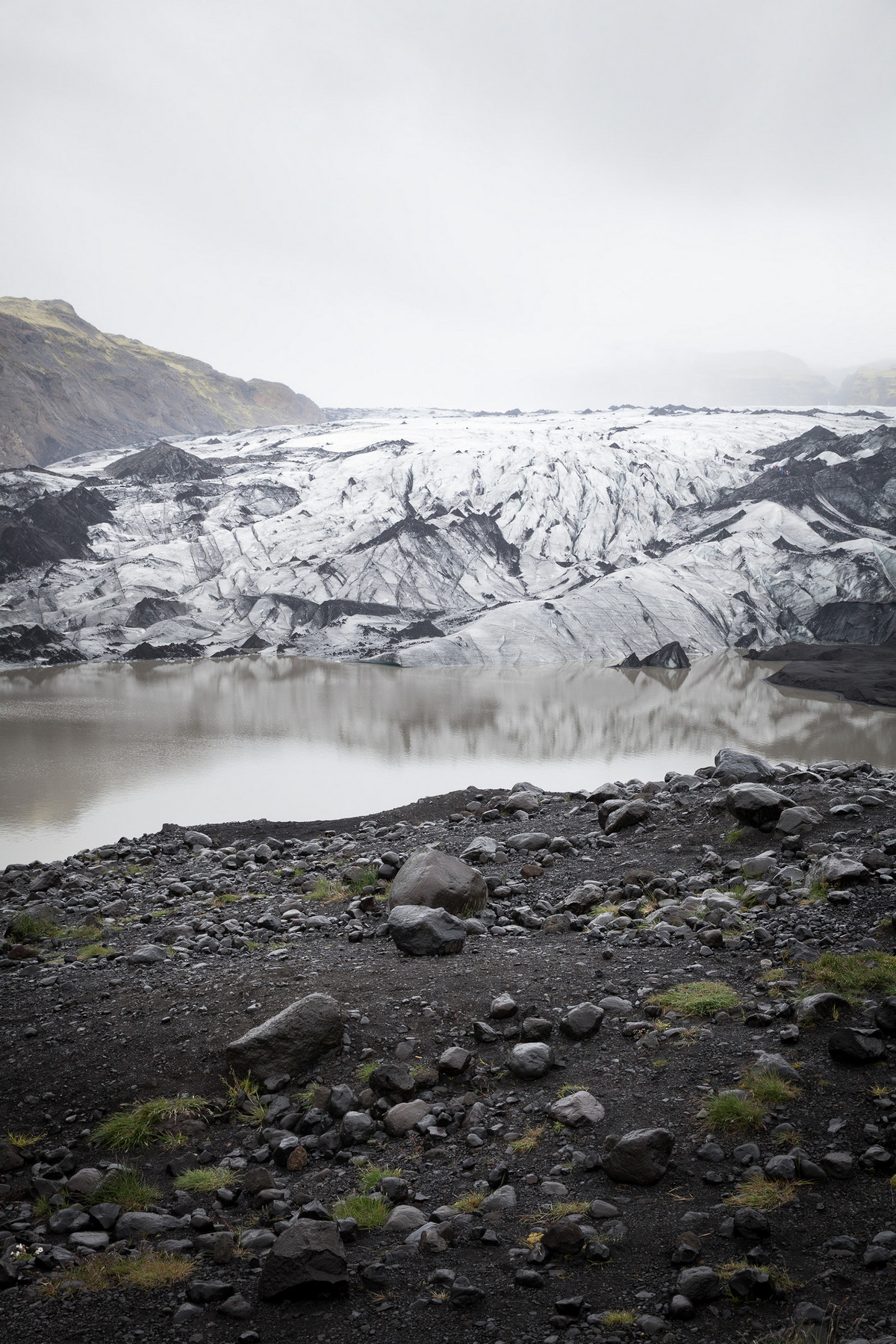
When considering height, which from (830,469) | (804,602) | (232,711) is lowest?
(232,711)

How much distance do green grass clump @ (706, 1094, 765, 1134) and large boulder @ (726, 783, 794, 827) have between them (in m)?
3.42

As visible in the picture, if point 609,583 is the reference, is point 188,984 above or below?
below

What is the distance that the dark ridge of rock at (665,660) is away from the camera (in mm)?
25781

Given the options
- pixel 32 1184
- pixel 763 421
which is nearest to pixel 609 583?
pixel 763 421

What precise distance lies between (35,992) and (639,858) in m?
4.11

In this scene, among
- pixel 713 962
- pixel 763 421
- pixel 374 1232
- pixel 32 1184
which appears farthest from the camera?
pixel 763 421

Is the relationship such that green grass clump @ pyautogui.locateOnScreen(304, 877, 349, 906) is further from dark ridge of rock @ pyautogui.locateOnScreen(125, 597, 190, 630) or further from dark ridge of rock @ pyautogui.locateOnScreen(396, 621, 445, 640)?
dark ridge of rock @ pyautogui.locateOnScreen(125, 597, 190, 630)

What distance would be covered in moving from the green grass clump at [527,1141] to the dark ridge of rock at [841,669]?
1856cm

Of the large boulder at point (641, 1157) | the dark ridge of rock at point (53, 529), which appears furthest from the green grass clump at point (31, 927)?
the dark ridge of rock at point (53, 529)

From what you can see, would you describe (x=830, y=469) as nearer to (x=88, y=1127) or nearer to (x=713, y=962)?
(x=713, y=962)

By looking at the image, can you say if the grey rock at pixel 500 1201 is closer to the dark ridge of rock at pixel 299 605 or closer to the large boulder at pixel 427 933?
the large boulder at pixel 427 933

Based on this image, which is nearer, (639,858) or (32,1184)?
(32,1184)

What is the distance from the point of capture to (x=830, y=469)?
3462 centimetres

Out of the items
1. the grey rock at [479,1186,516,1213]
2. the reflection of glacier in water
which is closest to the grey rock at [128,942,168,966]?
the grey rock at [479,1186,516,1213]
